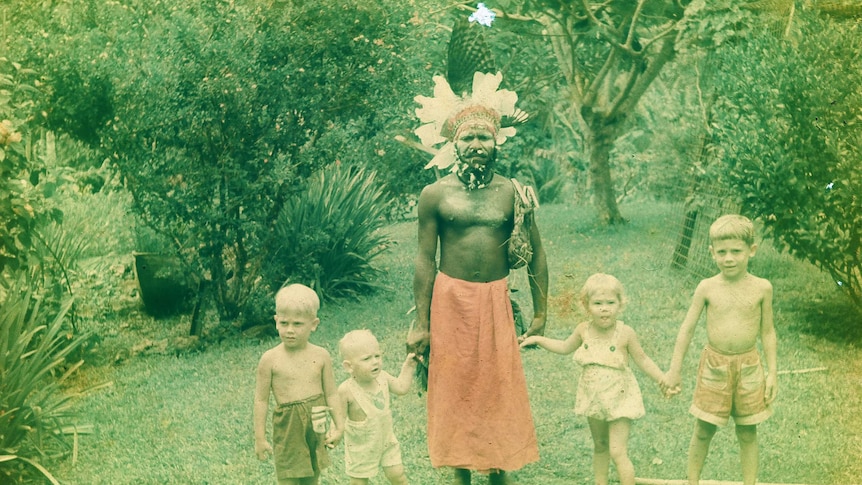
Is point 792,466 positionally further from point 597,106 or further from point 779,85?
point 597,106

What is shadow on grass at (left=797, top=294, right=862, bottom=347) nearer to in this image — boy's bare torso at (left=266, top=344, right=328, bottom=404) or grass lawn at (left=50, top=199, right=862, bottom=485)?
grass lawn at (left=50, top=199, right=862, bottom=485)

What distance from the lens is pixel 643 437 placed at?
4.92 metres

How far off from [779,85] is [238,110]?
3.86m

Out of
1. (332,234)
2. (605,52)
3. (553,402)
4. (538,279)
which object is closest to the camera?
(538,279)

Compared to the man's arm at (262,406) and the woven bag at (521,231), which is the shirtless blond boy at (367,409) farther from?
the woven bag at (521,231)

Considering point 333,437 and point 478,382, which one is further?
point 478,382

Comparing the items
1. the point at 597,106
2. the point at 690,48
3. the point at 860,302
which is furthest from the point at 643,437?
the point at 597,106

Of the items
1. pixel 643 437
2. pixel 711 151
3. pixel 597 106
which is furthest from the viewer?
pixel 597 106

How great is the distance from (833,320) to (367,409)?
4.20 m

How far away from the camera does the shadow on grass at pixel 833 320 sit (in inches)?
242

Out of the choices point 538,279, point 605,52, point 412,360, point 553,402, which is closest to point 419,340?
point 412,360

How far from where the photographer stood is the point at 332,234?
7.42 m

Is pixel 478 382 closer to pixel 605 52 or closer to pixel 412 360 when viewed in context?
pixel 412 360

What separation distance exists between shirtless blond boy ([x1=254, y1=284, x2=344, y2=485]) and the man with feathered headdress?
56 cm
